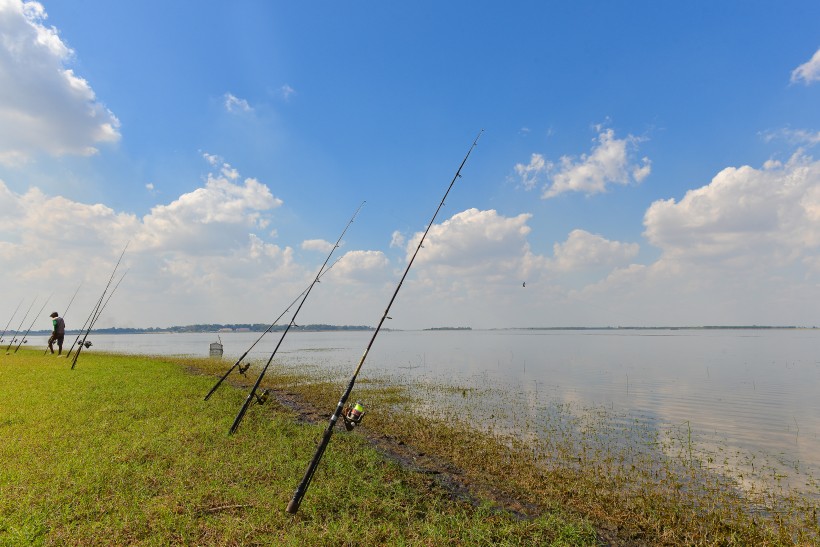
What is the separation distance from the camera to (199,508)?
6.24 metres

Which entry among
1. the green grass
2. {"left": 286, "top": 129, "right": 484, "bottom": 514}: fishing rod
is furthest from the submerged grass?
{"left": 286, "top": 129, "right": 484, "bottom": 514}: fishing rod

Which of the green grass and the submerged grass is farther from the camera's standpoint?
the submerged grass

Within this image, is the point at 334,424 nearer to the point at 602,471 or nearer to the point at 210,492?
the point at 210,492

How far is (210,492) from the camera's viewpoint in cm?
673

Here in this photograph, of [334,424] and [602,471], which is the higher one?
[334,424]

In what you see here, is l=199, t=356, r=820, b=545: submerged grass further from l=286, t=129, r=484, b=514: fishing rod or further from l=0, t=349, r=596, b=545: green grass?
l=286, t=129, r=484, b=514: fishing rod

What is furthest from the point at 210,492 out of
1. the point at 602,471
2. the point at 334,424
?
the point at 602,471

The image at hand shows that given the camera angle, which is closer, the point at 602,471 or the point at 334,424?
the point at 334,424

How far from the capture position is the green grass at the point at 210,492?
5602mm

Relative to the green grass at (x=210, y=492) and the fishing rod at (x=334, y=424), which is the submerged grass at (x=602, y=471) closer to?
the green grass at (x=210, y=492)


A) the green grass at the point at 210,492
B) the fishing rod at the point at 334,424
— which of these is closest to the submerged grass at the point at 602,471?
the green grass at the point at 210,492

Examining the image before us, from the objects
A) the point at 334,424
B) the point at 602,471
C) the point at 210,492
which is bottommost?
the point at 602,471

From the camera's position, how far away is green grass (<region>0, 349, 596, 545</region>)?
18.4 ft

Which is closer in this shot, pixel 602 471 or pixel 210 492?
pixel 210 492
